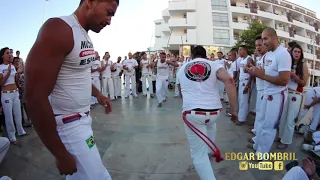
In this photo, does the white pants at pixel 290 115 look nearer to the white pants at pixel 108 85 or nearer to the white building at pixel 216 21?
the white pants at pixel 108 85

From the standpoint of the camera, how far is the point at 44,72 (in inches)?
47.9

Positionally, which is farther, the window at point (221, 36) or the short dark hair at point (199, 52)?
the window at point (221, 36)

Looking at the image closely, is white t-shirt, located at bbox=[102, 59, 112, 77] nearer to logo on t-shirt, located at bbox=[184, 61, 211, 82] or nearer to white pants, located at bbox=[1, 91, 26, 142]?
white pants, located at bbox=[1, 91, 26, 142]

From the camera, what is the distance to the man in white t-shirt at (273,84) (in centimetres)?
357

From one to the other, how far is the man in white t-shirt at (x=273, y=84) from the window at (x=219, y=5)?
1577 inches

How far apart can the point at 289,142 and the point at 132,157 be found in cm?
320

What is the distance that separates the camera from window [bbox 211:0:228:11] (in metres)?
40.3

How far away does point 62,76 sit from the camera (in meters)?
1.41

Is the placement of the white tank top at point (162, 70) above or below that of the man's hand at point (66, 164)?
above

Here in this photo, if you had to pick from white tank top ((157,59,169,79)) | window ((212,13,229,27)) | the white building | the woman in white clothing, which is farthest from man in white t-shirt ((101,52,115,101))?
window ((212,13,229,27))

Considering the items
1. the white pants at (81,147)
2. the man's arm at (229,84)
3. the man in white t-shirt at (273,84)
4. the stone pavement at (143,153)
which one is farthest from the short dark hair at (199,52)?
the white pants at (81,147)

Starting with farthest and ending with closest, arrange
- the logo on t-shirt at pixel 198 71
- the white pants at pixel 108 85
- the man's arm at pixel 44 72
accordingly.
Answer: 1. the white pants at pixel 108 85
2. the logo on t-shirt at pixel 198 71
3. the man's arm at pixel 44 72

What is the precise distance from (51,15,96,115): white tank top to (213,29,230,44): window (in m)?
38.6

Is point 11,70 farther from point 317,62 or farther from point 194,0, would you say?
point 317,62
